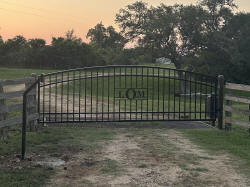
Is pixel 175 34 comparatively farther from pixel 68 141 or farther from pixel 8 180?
pixel 8 180

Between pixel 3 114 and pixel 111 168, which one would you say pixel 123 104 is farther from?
pixel 111 168

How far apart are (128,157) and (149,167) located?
32.0 inches

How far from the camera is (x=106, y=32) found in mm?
101062

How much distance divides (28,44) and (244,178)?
62.2m

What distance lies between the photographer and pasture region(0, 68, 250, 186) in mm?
5684

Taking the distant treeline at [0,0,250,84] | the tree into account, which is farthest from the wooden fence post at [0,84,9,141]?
the tree

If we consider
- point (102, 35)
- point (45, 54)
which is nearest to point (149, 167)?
point (45, 54)

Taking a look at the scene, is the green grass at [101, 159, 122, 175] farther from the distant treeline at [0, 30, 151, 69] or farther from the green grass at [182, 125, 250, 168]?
the distant treeline at [0, 30, 151, 69]

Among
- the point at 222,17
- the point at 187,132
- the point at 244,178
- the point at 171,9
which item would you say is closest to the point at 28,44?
the point at 171,9

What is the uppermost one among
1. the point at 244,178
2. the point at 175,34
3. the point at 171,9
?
the point at 171,9

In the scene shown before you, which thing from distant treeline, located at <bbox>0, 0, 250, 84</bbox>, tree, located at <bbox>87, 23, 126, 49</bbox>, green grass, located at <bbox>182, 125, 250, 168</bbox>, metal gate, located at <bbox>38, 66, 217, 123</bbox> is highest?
tree, located at <bbox>87, 23, 126, 49</bbox>

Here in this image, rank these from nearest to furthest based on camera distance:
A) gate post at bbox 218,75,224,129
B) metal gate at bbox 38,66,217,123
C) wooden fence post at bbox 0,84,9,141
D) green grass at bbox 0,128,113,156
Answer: green grass at bbox 0,128,113,156 < wooden fence post at bbox 0,84,9,141 < metal gate at bbox 38,66,217,123 < gate post at bbox 218,75,224,129

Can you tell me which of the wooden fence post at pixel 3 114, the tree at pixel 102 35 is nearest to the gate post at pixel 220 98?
the wooden fence post at pixel 3 114

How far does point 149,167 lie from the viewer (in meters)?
6.45
